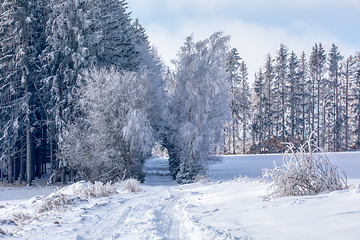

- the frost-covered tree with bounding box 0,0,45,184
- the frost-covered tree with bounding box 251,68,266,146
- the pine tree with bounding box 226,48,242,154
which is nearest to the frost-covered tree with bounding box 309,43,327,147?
the frost-covered tree with bounding box 251,68,266,146

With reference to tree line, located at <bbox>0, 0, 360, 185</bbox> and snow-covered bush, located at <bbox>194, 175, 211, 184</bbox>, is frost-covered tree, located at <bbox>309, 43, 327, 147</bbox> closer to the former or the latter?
tree line, located at <bbox>0, 0, 360, 185</bbox>

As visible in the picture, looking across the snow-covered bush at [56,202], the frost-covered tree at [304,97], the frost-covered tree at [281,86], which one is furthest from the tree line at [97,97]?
the frost-covered tree at [304,97]

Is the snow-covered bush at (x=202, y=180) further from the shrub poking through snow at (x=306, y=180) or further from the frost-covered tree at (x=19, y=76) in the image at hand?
the frost-covered tree at (x=19, y=76)

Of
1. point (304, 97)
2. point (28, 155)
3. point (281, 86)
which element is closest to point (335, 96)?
point (304, 97)

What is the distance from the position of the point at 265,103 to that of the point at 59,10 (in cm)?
2917

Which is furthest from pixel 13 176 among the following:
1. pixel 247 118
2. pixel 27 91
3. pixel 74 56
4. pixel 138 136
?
pixel 247 118

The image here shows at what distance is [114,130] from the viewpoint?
61.4 ft

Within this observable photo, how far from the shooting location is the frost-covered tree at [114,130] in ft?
59.9

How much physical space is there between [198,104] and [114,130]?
6570 mm

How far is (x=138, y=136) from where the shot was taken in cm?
1817

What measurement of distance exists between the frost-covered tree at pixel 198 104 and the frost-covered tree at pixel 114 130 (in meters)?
3.43

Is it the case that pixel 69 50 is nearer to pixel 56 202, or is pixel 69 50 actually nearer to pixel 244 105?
pixel 56 202

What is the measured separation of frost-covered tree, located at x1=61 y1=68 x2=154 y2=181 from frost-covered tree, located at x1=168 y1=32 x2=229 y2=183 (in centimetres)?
343

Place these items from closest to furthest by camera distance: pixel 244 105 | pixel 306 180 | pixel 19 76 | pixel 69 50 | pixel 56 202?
pixel 306 180 → pixel 56 202 → pixel 69 50 → pixel 19 76 → pixel 244 105
